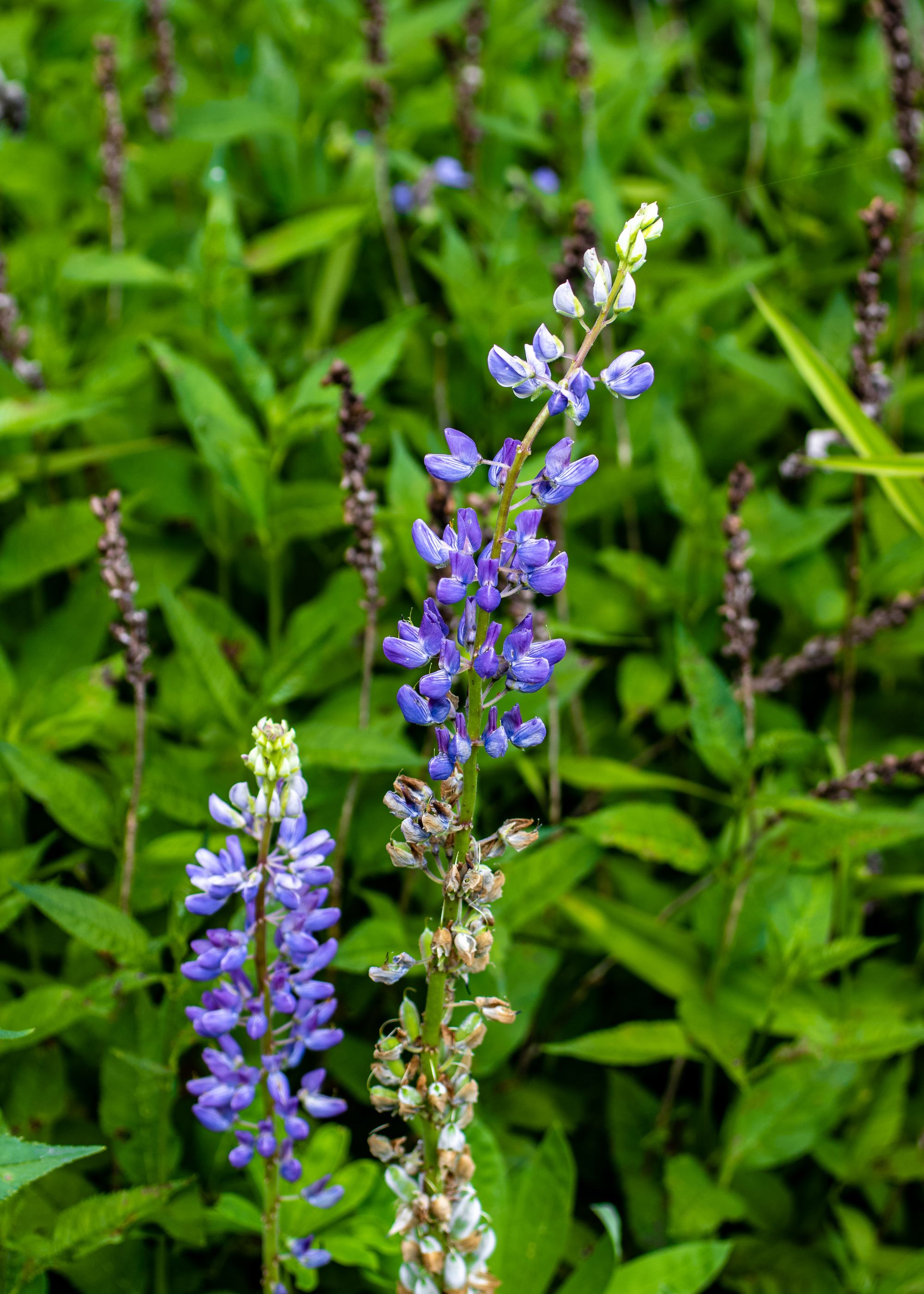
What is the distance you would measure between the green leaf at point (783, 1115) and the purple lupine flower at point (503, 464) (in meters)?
1.66

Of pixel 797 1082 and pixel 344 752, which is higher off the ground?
pixel 344 752

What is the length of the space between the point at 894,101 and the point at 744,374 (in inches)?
35.3

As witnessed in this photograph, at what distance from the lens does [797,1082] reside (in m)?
2.49

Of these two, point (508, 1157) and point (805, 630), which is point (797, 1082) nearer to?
point (508, 1157)

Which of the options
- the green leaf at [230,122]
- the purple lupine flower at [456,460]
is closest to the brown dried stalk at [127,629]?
the purple lupine flower at [456,460]

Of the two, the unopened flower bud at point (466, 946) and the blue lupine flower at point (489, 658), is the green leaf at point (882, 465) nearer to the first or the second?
the blue lupine flower at point (489, 658)

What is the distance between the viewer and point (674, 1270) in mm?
2129

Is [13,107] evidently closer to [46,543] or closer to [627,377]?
[46,543]

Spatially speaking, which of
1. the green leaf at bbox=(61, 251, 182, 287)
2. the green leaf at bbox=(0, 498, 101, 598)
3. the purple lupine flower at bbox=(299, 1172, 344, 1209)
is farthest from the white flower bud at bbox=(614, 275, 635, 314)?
the green leaf at bbox=(61, 251, 182, 287)

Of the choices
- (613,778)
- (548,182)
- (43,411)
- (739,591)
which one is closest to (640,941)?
(613,778)

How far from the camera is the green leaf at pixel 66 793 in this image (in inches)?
92.3

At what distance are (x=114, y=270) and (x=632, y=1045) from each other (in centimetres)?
243

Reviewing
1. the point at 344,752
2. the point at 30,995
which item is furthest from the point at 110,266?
the point at 30,995

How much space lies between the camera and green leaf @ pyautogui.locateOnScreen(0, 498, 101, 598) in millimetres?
2963
